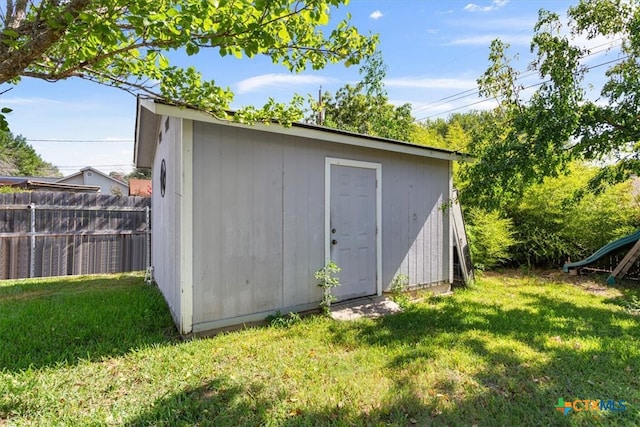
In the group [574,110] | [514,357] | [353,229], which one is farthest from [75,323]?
[574,110]

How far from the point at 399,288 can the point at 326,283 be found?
1.44m

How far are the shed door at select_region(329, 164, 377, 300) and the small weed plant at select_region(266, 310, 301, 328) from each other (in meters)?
0.80

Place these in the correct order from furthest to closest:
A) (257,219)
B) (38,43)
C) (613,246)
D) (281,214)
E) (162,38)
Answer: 1. (613,246)
2. (281,214)
3. (257,219)
4. (162,38)
5. (38,43)

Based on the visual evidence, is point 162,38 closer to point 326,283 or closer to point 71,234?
point 326,283

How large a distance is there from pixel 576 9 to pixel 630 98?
63.7 inches

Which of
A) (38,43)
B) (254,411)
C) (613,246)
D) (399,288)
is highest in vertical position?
(38,43)

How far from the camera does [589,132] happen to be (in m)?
4.50

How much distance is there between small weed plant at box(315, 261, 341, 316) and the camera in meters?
4.35

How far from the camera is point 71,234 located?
734 cm

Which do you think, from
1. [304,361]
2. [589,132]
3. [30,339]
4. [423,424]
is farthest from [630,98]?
[30,339]

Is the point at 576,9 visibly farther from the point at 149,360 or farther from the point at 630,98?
the point at 149,360

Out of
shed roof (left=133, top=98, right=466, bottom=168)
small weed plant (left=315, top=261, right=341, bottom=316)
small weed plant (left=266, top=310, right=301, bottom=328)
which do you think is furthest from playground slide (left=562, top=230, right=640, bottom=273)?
small weed plant (left=266, top=310, right=301, bottom=328)

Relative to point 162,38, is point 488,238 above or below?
below

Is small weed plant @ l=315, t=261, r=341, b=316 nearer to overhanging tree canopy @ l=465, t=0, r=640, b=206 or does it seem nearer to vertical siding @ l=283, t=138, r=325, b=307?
vertical siding @ l=283, t=138, r=325, b=307
